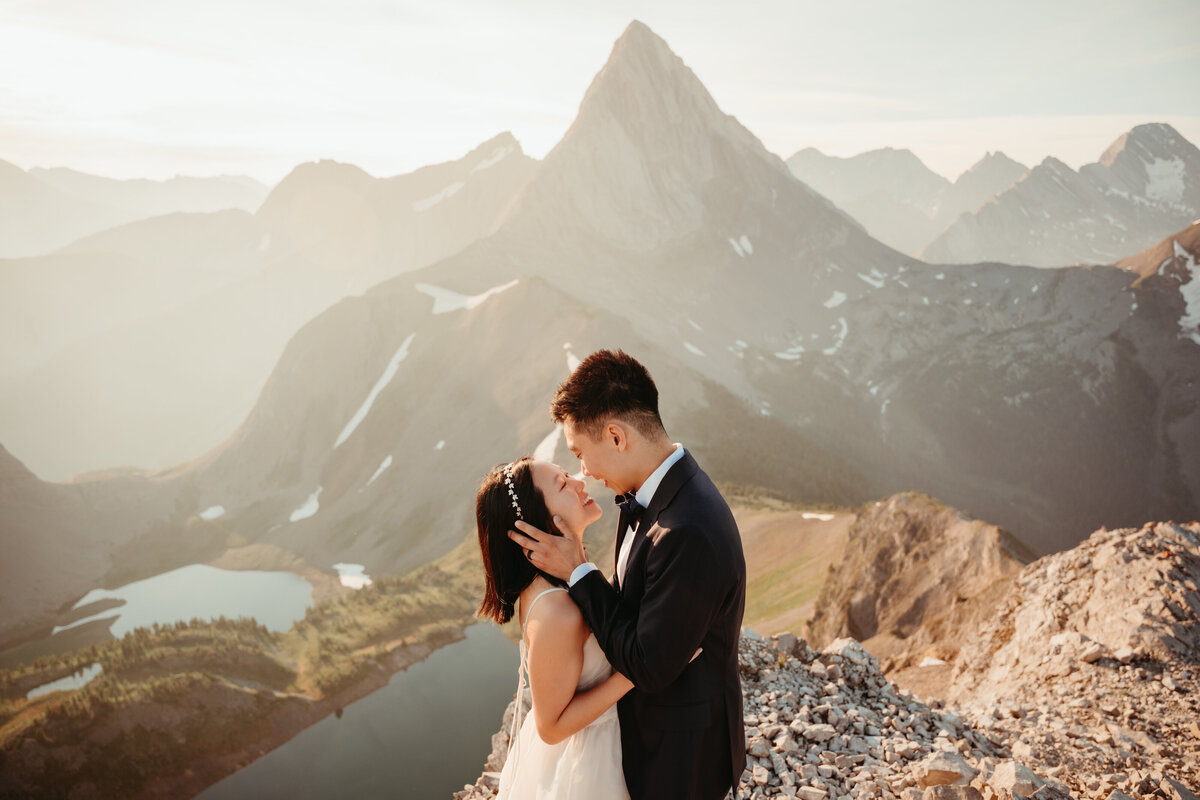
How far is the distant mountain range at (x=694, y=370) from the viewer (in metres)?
54.7

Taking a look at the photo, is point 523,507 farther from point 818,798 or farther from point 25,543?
point 25,543

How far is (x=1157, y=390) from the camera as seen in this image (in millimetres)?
67812

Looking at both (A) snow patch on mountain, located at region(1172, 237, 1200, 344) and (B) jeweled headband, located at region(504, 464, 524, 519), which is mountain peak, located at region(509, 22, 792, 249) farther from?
(B) jeweled headband, located at region(504, 464, 524, 519)

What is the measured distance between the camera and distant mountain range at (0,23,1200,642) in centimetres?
5466

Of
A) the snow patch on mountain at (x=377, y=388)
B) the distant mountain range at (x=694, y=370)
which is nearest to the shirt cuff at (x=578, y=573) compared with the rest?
the distant mountain range at (x=694, y=370)

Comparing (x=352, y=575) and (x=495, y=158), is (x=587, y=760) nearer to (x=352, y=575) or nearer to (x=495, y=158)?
(x=352, y=575)

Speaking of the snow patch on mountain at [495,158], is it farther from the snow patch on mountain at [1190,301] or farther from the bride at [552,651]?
the bride at [552,651]

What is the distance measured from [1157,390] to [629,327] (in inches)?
2280

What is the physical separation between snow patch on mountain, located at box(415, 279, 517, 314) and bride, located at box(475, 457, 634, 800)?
220ft

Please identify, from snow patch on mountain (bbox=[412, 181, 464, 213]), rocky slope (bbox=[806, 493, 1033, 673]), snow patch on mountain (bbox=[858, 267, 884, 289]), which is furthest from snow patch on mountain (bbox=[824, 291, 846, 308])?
snow patch on mountain (bbox=[412, 181, 464, 213])

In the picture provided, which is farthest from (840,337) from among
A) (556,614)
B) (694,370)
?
(556,614)

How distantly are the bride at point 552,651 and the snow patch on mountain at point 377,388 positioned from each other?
67669 millimetres

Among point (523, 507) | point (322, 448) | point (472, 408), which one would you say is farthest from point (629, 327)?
point (523, 507)

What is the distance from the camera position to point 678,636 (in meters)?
3.01
